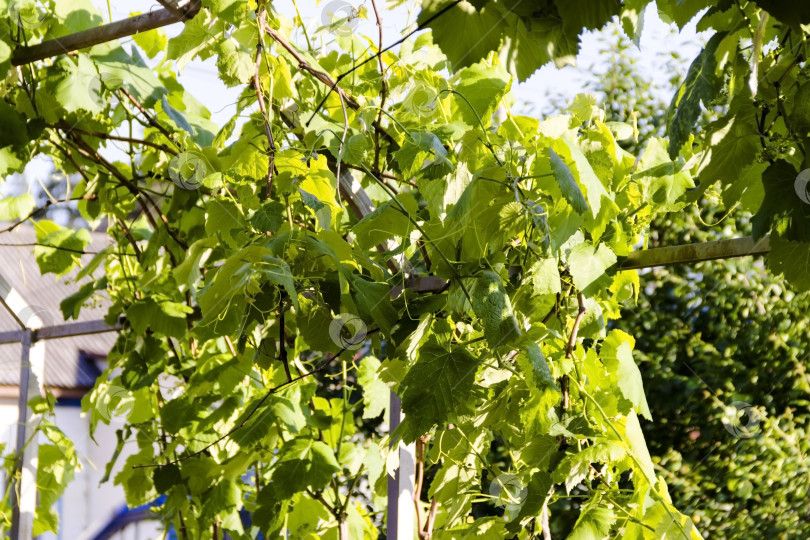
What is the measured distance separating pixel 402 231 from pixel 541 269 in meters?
0.21

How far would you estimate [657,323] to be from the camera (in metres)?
3.45

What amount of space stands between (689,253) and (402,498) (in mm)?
744

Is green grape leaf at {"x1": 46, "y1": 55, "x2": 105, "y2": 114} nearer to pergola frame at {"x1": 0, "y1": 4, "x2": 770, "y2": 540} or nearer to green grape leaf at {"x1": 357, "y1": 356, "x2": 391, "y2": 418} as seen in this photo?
pergola frame at {"x1": 0, "y1": 4, "x2": 770, "y2": 540}

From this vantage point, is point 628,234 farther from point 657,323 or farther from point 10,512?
point 10,512

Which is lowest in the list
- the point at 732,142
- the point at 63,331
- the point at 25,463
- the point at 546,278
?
the point at 732,142

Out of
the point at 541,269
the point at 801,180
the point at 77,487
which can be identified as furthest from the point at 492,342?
the point at 77,487

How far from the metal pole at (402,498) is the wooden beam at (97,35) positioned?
2.82ft

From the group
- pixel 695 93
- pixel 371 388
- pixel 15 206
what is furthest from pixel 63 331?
pixel 695 93

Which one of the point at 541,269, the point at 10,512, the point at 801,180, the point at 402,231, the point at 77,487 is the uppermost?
the point at 77,487

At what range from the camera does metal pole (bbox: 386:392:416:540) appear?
177 cm

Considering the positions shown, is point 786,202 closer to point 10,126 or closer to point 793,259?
point 793,259

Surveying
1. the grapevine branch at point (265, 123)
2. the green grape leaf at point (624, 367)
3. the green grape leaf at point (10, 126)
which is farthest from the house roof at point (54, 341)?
the green grape leaf at point (624, 367)

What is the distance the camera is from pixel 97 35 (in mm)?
1747

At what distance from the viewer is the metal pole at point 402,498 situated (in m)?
1.77
